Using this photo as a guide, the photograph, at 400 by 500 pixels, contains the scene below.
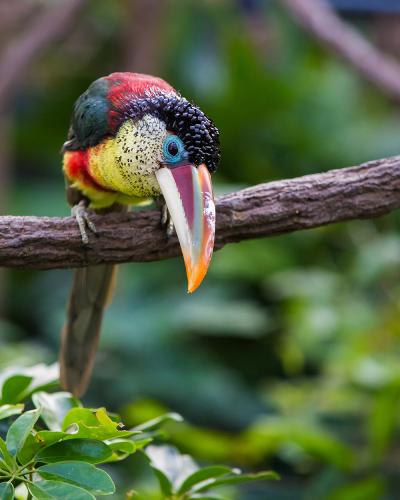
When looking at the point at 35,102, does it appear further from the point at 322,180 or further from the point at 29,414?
the point at 29,414

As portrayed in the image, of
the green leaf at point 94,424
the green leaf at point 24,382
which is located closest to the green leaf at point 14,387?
the green leaf at point 24,382

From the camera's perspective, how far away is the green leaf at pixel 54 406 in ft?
5.91

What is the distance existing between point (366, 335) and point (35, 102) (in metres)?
3.82

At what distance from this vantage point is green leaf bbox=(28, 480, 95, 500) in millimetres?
1469

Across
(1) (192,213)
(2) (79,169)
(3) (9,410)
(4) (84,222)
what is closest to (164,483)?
(3) (9,410)

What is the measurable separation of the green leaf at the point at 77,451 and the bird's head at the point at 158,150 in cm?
42

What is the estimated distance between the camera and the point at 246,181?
5.34 m

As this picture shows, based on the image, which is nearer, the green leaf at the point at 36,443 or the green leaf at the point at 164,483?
the green leaf at the point at 36,443

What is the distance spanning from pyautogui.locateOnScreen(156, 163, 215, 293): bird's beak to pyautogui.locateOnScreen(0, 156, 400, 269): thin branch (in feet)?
0.60

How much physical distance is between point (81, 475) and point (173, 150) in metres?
0.90

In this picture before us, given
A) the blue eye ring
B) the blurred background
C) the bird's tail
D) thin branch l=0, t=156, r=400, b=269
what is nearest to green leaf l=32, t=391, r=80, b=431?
thin branch l=0, t=156, r=400, b=269

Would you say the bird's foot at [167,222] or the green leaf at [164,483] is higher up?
the bird's foot at [167,222]

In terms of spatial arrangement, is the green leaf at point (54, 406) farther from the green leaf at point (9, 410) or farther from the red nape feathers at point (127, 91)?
the red nape feathers at point (127, 91)

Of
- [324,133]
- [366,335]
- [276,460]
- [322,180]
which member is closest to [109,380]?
[276,460]
